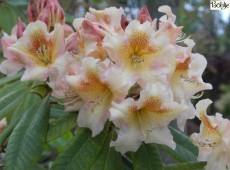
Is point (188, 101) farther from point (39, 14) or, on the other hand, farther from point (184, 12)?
point (184, 12)

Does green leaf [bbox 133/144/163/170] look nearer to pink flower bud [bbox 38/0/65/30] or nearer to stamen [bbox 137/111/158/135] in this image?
stamen [bbox 137/111/158/135]

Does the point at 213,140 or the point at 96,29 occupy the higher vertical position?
the point at 96,29

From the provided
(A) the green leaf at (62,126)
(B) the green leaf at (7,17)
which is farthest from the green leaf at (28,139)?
(B) the green leaf at (7,17)

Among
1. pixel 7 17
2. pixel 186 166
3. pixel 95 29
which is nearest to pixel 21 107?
pixel 95 29

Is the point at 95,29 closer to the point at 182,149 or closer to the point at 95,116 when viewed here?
the point at 95,116

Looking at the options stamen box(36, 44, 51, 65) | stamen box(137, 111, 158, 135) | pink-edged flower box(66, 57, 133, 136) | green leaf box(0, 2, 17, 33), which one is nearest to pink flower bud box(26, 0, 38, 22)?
stamen box(36, 44, 51, 65)

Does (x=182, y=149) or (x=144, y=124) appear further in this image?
(x=182, y=149)

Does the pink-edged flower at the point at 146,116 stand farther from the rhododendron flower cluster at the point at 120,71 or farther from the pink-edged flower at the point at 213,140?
the pink-edged flower at the point at 213,140
